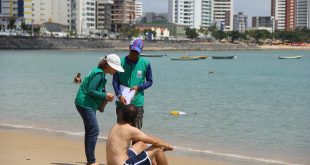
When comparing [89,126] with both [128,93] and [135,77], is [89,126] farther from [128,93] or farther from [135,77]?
[135,77]

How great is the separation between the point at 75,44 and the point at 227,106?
153m

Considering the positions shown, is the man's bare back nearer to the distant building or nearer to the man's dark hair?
the man's dark hair

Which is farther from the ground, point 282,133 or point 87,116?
point 87,116

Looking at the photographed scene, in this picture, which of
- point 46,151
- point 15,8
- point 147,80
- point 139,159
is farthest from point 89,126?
point 15,8

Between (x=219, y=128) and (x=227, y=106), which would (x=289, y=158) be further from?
(x=227, y=106)

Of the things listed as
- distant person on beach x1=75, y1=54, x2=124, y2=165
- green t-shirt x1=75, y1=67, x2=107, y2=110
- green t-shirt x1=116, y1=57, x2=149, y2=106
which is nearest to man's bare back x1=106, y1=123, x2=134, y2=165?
distant person on beach x1=75, y1=54, x2=124, y2=165

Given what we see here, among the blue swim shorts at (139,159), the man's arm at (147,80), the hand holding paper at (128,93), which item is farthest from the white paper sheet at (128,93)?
the blue swim shorts at (139,159)

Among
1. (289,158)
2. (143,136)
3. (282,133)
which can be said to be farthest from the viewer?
(282,133)

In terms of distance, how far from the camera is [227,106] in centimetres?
2970

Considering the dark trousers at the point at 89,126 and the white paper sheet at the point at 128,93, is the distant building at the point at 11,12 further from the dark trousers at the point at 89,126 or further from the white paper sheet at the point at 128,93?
the white paper sheet at the point at 128,93

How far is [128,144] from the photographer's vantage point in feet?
24.8

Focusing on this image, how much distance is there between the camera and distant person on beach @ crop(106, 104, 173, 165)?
7445 mm

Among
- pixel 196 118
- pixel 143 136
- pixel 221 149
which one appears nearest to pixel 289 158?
pixel 221 149

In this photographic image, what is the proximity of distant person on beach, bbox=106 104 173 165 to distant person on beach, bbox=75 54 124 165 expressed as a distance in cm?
149
